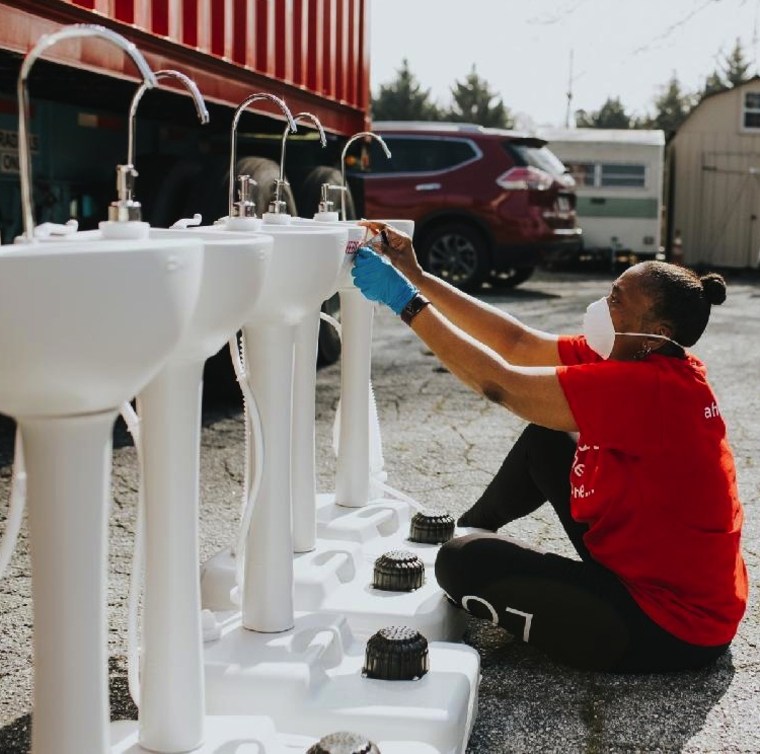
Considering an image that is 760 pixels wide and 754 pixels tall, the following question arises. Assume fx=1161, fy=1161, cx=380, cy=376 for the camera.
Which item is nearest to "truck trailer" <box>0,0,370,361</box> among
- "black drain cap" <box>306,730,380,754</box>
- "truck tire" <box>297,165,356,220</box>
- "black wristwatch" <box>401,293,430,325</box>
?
"truck tire" <box>297,165,356,220</box>

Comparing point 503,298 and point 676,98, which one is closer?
point 503,298

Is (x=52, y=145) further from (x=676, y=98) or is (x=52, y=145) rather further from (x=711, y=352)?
(x=676, y=98)

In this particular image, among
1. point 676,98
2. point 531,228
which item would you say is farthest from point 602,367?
point 676,98

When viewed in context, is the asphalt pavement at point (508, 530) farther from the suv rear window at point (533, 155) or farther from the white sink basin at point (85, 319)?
the suv rear window at point (533, 155)

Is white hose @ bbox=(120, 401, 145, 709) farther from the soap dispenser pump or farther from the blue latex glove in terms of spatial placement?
the blue latex glove

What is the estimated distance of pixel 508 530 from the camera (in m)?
3.66

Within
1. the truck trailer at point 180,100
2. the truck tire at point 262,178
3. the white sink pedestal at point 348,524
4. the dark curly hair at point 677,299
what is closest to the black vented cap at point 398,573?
the white sink pedestal at point 348,524

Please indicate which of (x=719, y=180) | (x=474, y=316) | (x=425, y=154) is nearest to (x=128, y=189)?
(x=474, y=316)

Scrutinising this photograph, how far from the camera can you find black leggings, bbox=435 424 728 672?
2.46 meters

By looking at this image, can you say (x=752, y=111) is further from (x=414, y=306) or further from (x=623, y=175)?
(x=414, y=306)

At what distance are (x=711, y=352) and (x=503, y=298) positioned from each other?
141 inches

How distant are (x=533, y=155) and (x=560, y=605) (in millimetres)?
8982

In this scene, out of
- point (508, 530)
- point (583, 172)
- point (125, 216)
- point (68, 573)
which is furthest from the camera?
point (583, 172)

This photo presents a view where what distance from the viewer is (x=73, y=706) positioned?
152 centimetres
